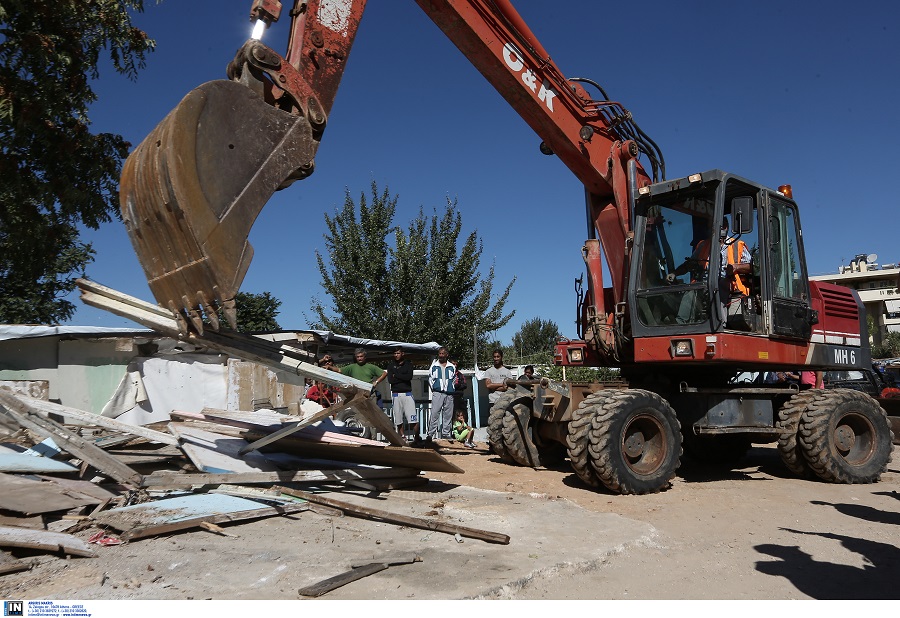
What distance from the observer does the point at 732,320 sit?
305 inches

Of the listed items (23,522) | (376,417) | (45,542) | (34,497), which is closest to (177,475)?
(34,497)

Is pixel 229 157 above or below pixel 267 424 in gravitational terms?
above

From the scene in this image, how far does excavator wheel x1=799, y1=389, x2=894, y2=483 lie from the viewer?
26.0 feet

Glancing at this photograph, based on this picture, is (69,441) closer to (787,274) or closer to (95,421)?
(95,421)

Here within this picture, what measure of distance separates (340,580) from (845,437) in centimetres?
724

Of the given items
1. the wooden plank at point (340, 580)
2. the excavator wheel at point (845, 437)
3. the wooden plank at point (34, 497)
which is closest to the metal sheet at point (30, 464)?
the wooden plank at point (34, 497)

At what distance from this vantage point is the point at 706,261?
25.0 ft

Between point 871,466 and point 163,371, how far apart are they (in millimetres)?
11240

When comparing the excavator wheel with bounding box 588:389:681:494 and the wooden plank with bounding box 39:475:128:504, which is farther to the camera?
the excavator wheel with bounding box 588:389:681:494

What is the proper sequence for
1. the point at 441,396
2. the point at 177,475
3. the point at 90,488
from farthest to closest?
1. the point at 441,396
2. the point at 177,475
3. the point at 90,488

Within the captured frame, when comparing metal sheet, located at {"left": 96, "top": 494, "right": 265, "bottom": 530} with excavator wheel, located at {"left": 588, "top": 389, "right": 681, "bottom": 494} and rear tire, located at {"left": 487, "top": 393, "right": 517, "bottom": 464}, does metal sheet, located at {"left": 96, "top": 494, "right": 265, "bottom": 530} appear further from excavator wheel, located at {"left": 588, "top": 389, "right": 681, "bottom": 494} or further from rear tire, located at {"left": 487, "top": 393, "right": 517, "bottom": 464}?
rear tire, located at {"left": 487, "top": 393, "right": 517, "bottom": 464}

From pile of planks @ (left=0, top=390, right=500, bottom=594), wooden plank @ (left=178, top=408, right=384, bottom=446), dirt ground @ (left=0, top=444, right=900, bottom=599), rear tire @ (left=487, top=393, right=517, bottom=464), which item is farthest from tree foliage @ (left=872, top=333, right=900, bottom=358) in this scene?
pile of planks @ (left=0, top=390, right=500, bottom=594)

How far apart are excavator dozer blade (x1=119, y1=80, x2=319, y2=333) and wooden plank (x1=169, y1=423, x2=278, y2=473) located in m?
2.37

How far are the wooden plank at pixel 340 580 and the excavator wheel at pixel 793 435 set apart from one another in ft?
19.7
